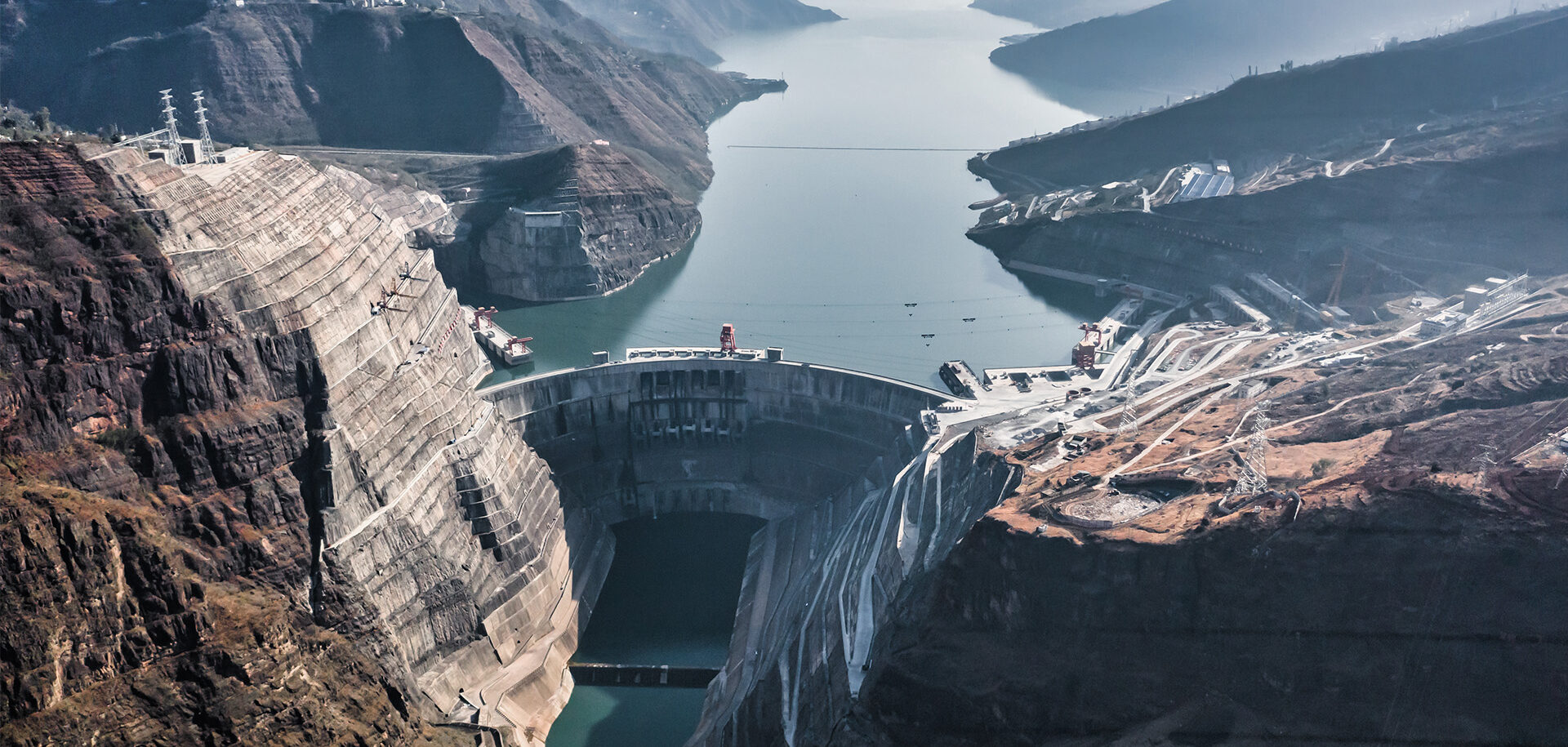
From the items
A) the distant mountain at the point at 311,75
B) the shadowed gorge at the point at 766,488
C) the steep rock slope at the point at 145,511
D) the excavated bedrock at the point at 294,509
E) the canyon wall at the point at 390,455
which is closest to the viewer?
the shadowed gorge at the point at 766,488

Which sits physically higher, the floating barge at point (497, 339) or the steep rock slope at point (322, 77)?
the steep rock slope at point (322, 77)

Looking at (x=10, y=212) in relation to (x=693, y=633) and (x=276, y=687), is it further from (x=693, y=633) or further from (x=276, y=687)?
(x=693, y=633)

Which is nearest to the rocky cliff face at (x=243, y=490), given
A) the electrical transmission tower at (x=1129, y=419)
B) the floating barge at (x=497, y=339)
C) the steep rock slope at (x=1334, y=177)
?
the electrical transmission tower at (x=1129, y=419)

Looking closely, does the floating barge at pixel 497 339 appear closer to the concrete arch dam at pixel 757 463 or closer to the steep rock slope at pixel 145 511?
the concrete arch dam at pixel 757 463

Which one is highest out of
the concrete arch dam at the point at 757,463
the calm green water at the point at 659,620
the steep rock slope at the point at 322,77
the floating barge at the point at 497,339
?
the steep rock slope at the point at 322,77

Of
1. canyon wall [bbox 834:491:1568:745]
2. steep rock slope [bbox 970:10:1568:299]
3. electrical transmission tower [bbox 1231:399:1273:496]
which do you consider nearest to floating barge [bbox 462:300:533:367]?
steep rock slope [bbox 970:10:1568:299]
